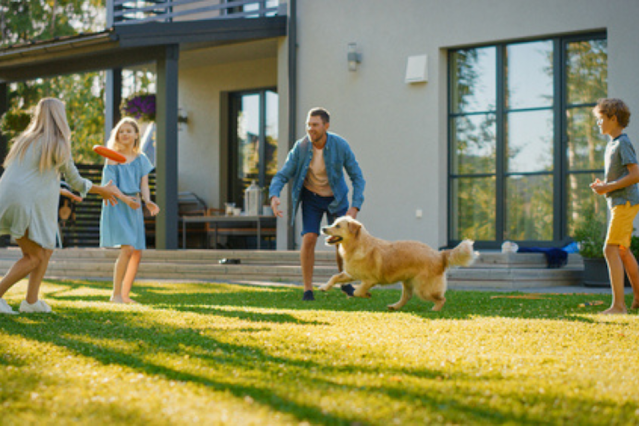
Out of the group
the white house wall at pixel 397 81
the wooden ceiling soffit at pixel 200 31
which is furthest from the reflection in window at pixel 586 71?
the wooden ceiling soffit at pixel 200 31

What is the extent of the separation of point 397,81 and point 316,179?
4853mm

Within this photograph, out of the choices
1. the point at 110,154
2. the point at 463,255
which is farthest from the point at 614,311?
the point at 110,154

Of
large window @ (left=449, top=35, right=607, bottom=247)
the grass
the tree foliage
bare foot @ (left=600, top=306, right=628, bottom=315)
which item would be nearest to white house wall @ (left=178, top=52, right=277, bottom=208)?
large window @ (left=449, top=35, right=607, bottom=247)

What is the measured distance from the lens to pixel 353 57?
11.5 metres

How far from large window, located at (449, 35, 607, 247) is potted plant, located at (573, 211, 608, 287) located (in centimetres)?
156

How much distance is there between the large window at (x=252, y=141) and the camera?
1410cm

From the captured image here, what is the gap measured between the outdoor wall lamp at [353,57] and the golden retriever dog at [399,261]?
6.10m

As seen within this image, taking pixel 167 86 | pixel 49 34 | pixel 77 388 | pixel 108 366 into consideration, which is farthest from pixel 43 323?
pixel 49 34

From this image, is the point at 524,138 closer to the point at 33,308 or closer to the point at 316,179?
the point at 316,179

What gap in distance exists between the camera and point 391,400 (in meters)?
2.52

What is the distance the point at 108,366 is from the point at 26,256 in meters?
2.29

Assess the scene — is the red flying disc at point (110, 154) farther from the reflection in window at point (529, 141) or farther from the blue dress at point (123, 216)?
the reflection in window at point (529, 141)

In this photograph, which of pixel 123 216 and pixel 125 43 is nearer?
pixel 123 216

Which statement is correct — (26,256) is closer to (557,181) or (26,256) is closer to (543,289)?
(543,289)
